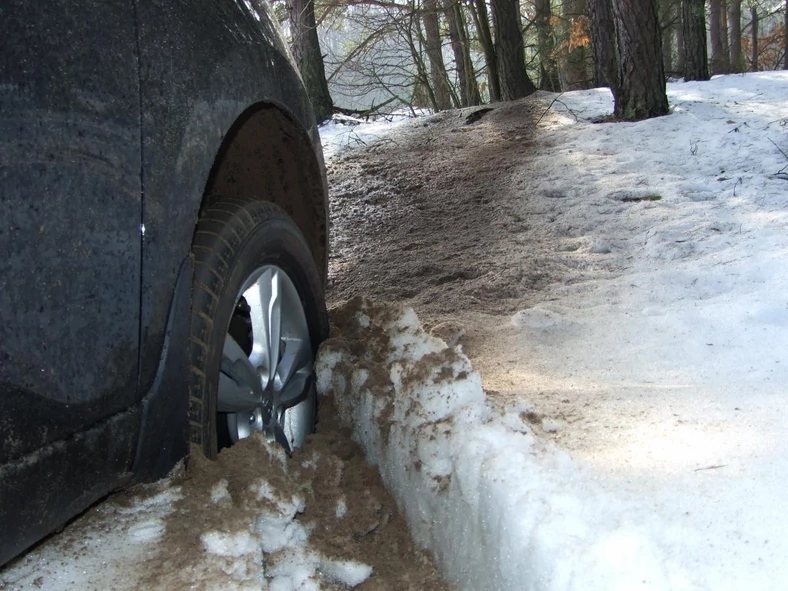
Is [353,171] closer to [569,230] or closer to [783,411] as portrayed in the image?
[569,230]

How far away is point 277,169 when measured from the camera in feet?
8.59

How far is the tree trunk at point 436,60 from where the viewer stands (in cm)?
1322

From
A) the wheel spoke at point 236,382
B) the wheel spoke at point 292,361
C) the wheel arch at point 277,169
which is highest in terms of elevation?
the wheel arch at point 277,169

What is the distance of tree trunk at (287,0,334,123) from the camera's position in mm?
10438

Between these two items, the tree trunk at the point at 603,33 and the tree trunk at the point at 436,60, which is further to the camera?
the tree trunk at the point at 436,60

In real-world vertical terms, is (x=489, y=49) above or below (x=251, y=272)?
above

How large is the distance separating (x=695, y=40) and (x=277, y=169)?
9214 millimetres

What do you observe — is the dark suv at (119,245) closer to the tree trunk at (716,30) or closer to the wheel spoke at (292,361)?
the wheel spoke at (292,361)

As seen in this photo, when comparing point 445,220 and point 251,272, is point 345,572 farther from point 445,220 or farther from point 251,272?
point 445,220

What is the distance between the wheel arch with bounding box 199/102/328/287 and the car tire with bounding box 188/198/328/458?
0.20m

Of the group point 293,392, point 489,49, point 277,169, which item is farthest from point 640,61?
point 293,392

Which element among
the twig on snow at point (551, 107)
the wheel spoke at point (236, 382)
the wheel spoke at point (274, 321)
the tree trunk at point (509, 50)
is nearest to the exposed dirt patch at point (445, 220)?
the twig on snow at point (551, 107)

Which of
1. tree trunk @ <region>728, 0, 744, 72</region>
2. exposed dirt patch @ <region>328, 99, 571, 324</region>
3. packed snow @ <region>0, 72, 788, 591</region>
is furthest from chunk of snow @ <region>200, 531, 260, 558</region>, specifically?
tree trunk @ <region>728, 0, 744, 72</region>

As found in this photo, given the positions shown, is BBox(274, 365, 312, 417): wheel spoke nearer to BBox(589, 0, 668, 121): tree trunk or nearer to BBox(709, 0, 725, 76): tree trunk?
BBox(589, 0, 668, 121): tree trunk
